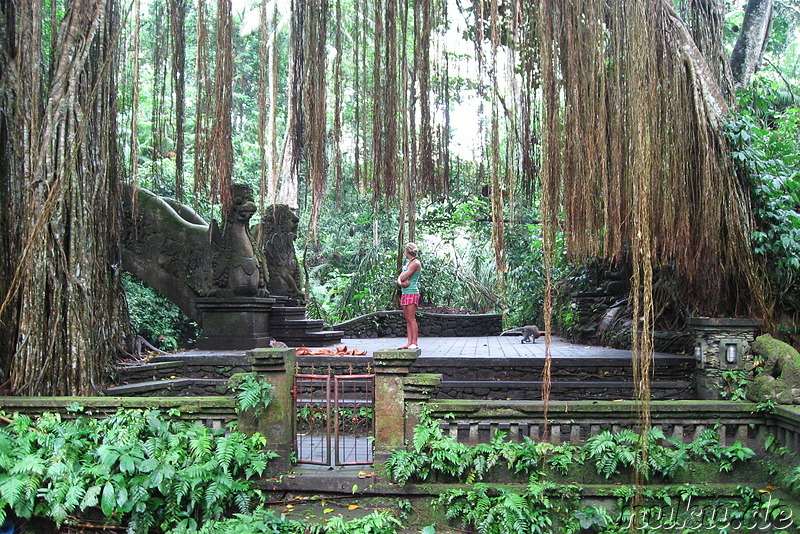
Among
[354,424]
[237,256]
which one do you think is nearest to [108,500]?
[354,424]

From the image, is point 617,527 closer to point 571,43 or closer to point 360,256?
point 571,43

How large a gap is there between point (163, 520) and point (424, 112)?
346 centimetres

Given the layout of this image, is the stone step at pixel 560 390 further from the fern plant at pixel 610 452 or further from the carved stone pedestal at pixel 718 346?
the fern plant at pixel 610 452

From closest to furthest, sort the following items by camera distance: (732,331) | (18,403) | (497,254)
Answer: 1. (497,254)
2. (18,403)
3. (732,331)

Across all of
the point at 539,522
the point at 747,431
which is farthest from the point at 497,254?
the point at 747,431

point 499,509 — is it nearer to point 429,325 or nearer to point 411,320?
point 411,320

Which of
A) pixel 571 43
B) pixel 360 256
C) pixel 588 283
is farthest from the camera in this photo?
pixel 360 256

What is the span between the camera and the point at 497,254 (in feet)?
12.9

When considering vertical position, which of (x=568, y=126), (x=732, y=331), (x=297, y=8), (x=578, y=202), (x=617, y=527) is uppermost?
(x=297, y=8)

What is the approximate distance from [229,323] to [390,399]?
4897 mm

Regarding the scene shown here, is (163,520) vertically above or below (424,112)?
below

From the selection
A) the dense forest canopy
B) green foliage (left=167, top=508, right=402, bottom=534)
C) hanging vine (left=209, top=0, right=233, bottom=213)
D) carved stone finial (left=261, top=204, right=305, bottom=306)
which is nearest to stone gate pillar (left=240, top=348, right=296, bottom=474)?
green foliage (left=167, top=508, right=402, bottom=534)

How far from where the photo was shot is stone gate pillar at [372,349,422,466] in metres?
5.05

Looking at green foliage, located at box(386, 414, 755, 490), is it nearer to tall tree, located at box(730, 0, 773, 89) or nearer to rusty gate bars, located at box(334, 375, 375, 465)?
rusty gate bars, located at box(334, 375, 375, 465)
